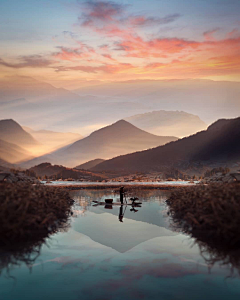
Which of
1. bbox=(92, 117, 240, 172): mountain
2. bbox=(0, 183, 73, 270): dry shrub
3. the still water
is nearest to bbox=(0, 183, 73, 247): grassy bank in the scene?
bbox=(0, 183, 73, 270): dry shrub

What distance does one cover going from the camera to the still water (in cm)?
1119

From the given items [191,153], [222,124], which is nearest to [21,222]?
[191,153]

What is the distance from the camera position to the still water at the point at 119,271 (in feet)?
36.7

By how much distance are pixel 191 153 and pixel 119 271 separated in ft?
528

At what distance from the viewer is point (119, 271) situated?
13242 millimetres

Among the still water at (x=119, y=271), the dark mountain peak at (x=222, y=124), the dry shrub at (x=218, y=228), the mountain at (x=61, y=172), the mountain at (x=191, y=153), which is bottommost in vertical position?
the still water at (x=119, y=271)

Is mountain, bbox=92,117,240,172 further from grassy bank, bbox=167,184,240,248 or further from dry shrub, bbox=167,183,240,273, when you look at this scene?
dry shrub, bbox=167,183,240,273

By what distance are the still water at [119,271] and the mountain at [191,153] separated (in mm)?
132910

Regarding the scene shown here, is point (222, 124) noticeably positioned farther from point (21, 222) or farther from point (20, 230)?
point (20, 230)

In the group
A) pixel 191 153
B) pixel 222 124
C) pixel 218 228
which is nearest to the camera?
pixel 218 228

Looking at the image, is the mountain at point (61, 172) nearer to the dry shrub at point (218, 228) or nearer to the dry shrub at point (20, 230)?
the dry shrub at point (20, 230)

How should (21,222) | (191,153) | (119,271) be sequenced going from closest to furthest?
(119,271) → (21,222) → (191,153)

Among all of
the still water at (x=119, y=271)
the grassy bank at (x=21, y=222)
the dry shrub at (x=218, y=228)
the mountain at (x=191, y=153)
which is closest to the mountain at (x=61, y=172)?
the mountain at (x=191, y=153)

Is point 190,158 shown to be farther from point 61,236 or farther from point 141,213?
point 61,236
